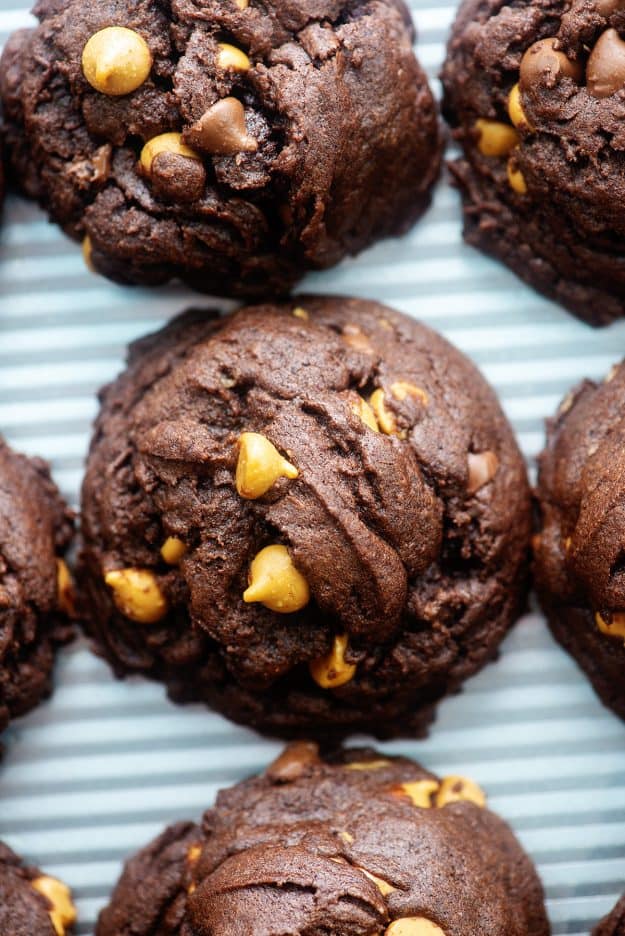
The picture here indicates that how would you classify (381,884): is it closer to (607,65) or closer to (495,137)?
(495,137)

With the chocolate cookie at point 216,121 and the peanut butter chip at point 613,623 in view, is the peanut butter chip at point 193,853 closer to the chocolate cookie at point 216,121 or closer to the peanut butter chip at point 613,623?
the peanut butter chip at point 613,623

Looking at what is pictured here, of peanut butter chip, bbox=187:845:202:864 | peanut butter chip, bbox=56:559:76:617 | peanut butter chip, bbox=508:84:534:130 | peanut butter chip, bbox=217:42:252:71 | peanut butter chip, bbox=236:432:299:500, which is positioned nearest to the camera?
peanut butter chip, bbox=236:432:299:500

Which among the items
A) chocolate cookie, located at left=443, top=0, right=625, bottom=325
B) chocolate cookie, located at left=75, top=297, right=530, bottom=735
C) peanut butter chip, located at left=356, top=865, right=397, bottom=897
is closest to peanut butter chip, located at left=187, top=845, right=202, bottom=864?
chocolate cookie, located at left=75, top=297, right=530, bottom=735

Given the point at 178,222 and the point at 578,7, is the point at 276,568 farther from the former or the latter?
the point at 578,7

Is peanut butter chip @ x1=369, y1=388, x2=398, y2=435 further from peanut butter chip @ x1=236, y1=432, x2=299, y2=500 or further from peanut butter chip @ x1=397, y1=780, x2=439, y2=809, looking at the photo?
peanut butter chip @ x1=397, y1=780, x2=439, y2=809

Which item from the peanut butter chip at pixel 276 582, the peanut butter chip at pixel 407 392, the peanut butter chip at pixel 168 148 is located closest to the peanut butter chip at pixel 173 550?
the peanut butter chip at pixel 276 582

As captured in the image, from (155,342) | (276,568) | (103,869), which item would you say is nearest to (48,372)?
(155,342)

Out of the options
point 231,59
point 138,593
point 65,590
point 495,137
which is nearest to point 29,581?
point 65,590
